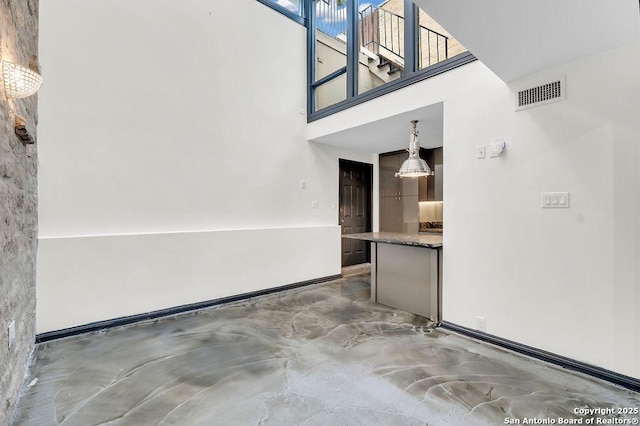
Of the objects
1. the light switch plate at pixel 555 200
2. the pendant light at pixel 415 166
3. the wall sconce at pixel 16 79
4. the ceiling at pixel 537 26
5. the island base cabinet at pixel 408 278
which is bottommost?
the island base cabinet at pixel 408 278

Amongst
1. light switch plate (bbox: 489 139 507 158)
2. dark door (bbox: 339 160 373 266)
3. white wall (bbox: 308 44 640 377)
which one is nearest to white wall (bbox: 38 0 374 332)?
dark door (bbox: 339 160 373 266)

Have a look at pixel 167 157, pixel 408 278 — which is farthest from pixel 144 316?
pixel 408 278

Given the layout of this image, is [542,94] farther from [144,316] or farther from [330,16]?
[144,316]

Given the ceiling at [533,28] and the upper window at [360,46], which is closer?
the ceiling at [533,28]

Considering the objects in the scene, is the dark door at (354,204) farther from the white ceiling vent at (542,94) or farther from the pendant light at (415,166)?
the white ceiling vent at (542,94)

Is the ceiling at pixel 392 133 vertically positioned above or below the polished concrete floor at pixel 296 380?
above

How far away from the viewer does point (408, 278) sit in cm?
338

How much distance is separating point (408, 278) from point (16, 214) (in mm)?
3464

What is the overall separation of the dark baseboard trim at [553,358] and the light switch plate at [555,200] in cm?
114

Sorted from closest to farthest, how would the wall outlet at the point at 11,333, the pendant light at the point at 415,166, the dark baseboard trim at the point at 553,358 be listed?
the wall outlet at the point at 11,333, the dark baseboard trim at the point at 553,358, the pendant light at the point at 415,166

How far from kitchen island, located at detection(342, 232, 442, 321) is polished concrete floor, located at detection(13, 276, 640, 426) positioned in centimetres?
33

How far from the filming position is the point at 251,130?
407 centimetres

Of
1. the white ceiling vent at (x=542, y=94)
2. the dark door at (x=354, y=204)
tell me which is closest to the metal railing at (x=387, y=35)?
the dark door at (x=354, y=204)

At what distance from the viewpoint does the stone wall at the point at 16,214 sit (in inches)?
62.5
